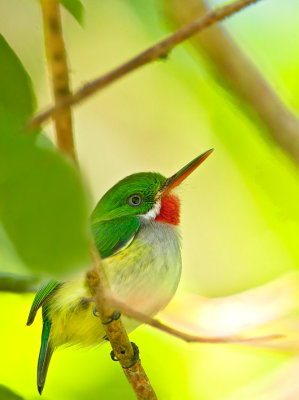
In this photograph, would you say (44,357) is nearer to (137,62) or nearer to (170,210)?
(170,210)

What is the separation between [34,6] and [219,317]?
1412 mm

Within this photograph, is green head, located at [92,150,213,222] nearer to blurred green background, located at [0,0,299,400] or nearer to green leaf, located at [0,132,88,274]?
blurred green background, located at [0,0,299,400]

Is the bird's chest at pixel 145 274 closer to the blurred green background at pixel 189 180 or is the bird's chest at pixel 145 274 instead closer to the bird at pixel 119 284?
the bird at pixel 119 284

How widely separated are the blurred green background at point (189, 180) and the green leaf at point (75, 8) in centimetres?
81

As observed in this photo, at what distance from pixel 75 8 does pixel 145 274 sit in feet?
4.50

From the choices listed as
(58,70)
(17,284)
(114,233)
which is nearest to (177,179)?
(114,233)

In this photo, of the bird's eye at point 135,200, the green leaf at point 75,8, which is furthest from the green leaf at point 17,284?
the green leaf at point 75,8

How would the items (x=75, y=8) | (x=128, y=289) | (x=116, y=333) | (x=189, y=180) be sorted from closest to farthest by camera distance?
(x=75, y=8) → (x=116, y=333) → (x=128, y=289) → (x=189, y=180)

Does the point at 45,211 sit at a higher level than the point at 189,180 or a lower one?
higher

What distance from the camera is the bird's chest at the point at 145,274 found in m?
2.13

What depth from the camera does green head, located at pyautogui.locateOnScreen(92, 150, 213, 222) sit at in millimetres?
2646

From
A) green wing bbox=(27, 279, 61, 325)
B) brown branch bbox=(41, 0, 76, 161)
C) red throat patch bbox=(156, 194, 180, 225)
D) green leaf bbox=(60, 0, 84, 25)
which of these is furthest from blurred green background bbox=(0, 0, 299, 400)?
brown branch bbox=(41, 0, 76, 161)

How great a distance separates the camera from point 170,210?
2680 mm

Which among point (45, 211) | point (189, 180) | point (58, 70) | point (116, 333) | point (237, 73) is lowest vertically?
point (189, 180)
